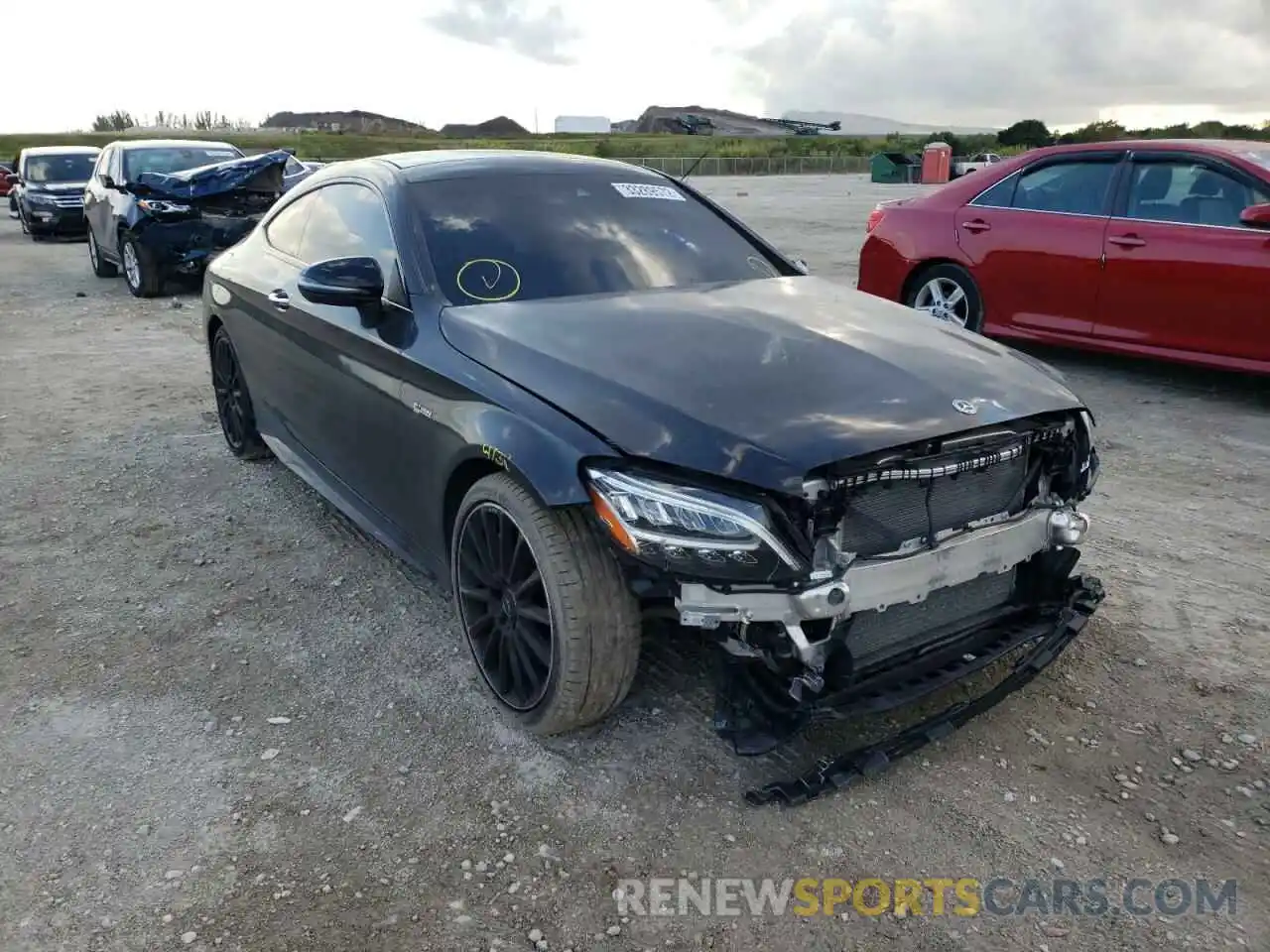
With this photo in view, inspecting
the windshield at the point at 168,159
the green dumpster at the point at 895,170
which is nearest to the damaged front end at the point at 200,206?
the windshield at the point at 168,159

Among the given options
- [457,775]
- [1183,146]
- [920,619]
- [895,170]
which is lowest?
[457,775]

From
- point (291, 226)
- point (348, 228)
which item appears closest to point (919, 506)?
point (348, 228)

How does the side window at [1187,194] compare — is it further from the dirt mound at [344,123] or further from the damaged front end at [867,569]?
the dirt mound at [344,123]

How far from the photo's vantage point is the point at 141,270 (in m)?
11.1

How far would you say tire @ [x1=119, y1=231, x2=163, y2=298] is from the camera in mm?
11016

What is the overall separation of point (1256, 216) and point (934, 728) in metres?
4.67

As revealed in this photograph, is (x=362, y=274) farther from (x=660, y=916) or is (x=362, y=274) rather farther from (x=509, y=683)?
(x=660, y=916)

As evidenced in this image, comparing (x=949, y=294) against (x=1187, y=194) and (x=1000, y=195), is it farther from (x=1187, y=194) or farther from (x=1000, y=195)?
(x=1187, y=194)

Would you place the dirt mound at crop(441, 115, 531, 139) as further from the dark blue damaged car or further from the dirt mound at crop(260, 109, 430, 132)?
the dark blue damaged car

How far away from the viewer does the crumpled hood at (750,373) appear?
8.09 ft

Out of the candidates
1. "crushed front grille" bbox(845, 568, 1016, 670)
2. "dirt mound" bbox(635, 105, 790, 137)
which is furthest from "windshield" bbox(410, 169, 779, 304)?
"dirt mound" bbox(635, 105, 790, 137)

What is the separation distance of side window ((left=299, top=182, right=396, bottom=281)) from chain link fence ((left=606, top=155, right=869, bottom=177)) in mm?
40509

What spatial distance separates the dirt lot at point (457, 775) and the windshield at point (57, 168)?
17.0 meters

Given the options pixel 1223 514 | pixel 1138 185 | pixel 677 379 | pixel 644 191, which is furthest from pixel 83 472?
pixel 1138 185
